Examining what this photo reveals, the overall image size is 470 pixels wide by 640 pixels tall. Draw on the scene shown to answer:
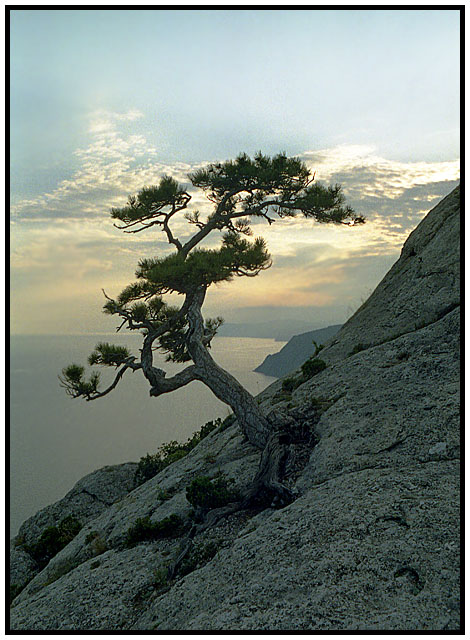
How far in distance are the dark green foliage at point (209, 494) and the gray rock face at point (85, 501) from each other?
929 centimetres

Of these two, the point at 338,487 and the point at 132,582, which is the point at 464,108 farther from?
the point at 132,582

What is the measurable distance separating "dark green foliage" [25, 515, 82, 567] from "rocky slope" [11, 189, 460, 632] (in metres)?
2.50

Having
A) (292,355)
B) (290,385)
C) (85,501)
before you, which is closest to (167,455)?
(85,501)

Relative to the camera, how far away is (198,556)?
370 inches

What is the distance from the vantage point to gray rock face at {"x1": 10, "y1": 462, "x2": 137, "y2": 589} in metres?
19.5

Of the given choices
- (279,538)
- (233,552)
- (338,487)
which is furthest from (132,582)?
(338,487)

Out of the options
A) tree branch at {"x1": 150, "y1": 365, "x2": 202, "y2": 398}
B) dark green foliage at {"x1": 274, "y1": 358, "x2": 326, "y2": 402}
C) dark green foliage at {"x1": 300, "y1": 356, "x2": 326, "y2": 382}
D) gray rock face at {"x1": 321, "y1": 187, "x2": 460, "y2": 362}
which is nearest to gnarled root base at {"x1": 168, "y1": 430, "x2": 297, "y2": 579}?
tree branch at {"x1": 150, "y1": 365, "x2": 202, "y2": 398}

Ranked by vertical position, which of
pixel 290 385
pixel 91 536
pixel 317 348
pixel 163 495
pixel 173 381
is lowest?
pixel 91 536

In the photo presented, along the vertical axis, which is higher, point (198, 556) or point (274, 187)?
point (274, 187)

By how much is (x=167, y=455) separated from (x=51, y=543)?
5556mm

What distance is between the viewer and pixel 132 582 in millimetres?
9359

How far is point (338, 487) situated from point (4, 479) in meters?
6.05

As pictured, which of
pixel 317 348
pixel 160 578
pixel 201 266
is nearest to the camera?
pixel 160 578

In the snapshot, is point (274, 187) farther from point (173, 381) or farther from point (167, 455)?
point (167, 455)
